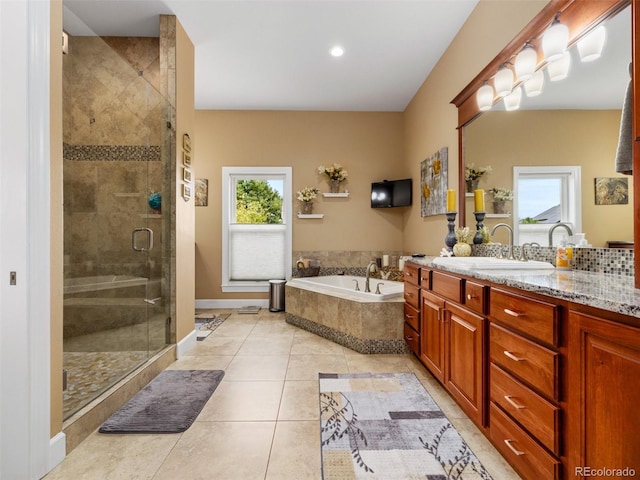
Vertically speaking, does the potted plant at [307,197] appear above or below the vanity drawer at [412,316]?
above

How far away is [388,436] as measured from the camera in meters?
1.74

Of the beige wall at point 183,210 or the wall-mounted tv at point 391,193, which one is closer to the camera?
the beige wall at point 183,210

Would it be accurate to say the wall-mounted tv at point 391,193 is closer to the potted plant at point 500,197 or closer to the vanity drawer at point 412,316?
the vanity drawer at point 412,316

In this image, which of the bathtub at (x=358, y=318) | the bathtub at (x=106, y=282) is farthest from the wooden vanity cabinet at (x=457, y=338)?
the bathtub at (x=106, y=282)

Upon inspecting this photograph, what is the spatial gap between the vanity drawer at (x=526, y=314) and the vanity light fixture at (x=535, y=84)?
1333 mm

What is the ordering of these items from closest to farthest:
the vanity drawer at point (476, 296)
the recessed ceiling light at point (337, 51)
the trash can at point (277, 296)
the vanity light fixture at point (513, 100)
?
the vanity drawer at point (476, 296) → the vanity light fixture at point (513, 100) → the recessed ceiling light at point (337, 51) → the trash can at point (277, 296)

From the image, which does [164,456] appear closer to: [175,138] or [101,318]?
[101,318]

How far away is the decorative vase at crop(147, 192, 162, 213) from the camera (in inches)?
110

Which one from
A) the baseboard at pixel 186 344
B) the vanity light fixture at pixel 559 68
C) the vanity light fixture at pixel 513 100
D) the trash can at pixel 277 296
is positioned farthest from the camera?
the trash can at pixel 277 296

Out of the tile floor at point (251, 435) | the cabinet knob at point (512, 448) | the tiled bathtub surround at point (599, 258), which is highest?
the tiled bathtub surround at point (599, 258)

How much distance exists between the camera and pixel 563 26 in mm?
1701

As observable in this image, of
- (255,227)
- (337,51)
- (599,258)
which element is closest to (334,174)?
(255,227)

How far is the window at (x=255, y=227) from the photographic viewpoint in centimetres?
486

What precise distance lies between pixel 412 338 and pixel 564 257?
1391mm
